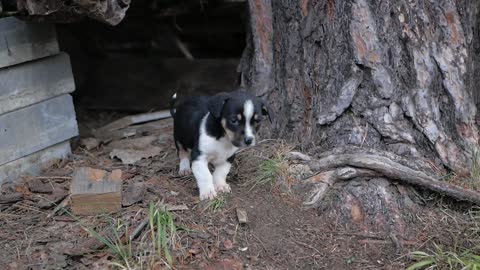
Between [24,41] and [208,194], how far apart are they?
1.99 meters

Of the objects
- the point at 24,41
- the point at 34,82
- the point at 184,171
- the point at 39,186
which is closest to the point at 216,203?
the point at 184,171

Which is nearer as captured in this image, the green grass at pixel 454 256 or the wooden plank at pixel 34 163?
the green grass at pixel 454 256

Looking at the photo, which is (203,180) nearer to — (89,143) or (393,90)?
(393,90)

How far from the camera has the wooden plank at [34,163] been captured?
5062 millimetres

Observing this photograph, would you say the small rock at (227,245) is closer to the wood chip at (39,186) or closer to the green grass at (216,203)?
the green grass at (216,203)

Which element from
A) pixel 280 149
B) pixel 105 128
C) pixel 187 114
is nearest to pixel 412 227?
pixel 280 149

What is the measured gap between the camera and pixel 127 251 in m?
3.91

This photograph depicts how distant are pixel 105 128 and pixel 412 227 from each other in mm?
3639

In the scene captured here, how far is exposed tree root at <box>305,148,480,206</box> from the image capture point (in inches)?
179

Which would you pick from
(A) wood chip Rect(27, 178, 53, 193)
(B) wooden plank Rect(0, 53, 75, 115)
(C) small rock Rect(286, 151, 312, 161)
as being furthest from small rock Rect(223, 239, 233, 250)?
(B) wooden plank Rect(0, 53, 75, 115)

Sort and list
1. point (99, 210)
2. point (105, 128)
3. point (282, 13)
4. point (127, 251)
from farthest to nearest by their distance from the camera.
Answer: point (105, 128) → point (282, 13) → point (99, 210) → point (127, 251)

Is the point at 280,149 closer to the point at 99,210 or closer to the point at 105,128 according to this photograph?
the point at 99,210

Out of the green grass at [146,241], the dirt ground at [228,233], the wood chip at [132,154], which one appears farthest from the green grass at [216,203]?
the wood chip at [132,154]

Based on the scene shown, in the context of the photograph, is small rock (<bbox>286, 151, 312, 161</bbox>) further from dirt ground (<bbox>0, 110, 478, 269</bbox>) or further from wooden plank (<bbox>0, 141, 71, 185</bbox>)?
wooden plank (<bbox>0, 141, 71, 185</bbox>)
